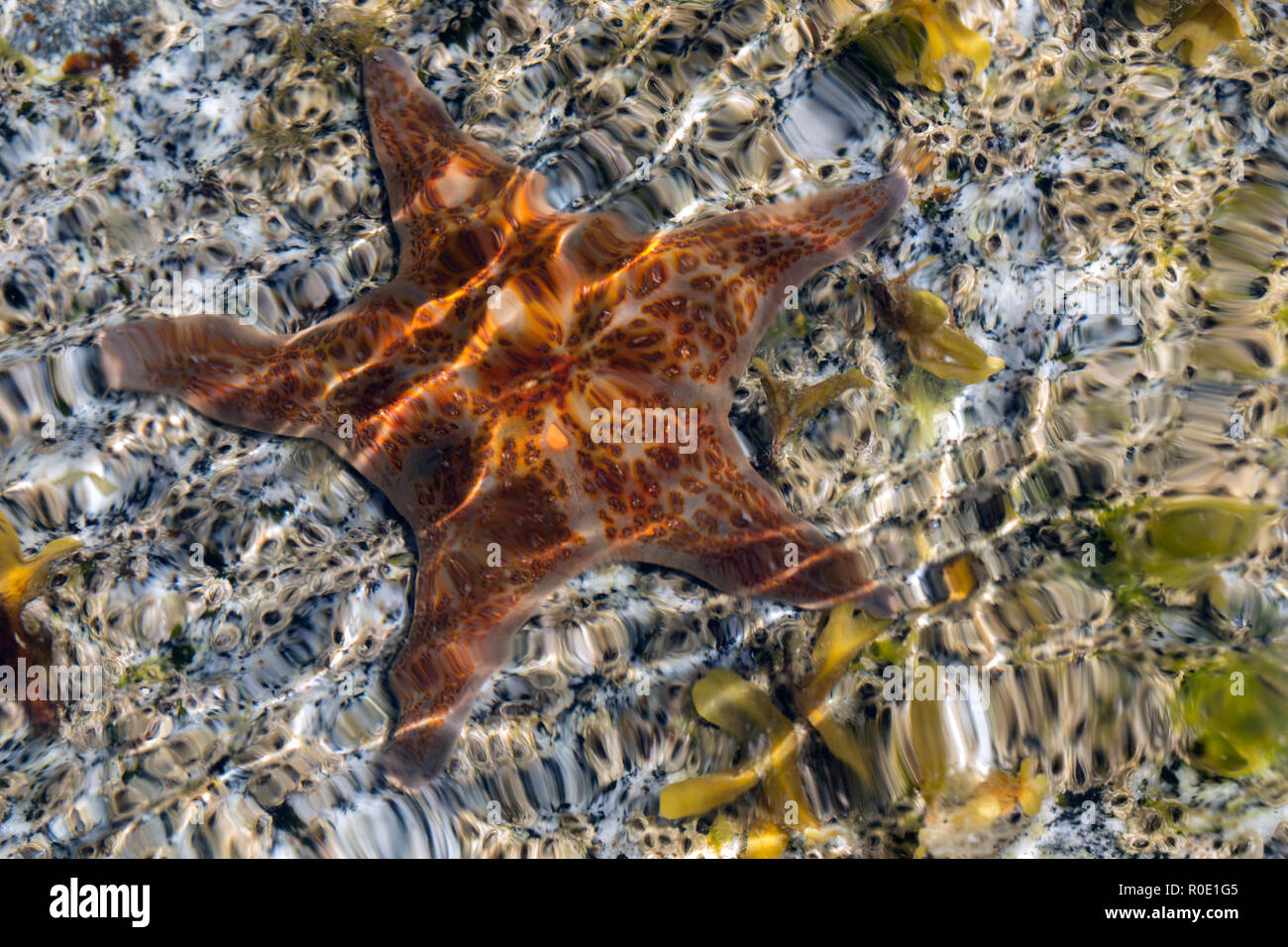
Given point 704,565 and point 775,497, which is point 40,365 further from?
point 775,497

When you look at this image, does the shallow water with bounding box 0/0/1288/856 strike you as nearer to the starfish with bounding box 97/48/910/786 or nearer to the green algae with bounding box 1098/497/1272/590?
the green algae with bounding box 1098/497/1272/590

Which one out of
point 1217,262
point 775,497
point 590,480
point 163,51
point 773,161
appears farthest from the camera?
point 163,51

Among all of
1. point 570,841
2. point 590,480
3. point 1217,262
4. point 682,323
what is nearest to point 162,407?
point 590,480

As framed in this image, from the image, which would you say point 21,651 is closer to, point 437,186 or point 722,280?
point 437,186

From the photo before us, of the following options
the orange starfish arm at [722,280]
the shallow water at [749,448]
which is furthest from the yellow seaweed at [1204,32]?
the orange starfish arm at [722,280]

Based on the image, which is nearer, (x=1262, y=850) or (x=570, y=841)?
(x=1262, y=850)

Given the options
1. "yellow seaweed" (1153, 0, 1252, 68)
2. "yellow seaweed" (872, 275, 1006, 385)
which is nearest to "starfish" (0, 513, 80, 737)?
"yellow seaweed" (872, 275, 1006, 385)

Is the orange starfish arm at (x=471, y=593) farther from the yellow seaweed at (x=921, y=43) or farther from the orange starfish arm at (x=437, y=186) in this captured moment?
the yellow seaweed at (x=921, y=43)

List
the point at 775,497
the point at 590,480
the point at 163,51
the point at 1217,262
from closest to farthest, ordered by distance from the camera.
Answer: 1. the point at 590,480
2. the point at 775,497
3. the point at 1217,262
4. the point at 163,51
